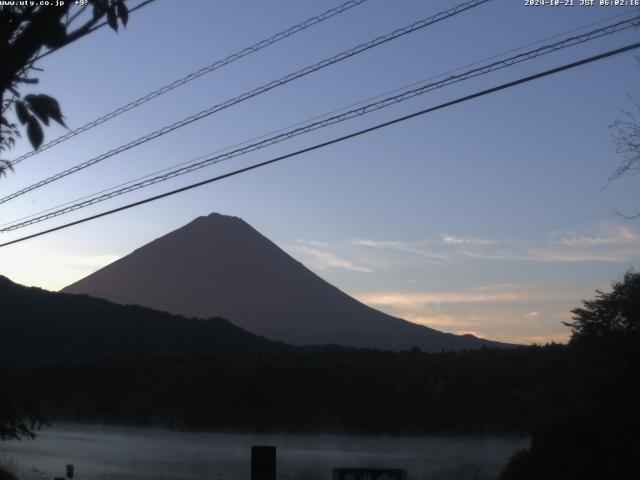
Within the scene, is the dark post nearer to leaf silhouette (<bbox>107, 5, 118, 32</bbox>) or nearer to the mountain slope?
leaf silhouette (<bbox>107, 5, 118, 32</bbox>)

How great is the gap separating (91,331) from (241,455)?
30.3 m

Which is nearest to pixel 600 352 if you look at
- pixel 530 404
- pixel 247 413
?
pixel 530 404

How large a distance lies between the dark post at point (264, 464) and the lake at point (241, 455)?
572 inches

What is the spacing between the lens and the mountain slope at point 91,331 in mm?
54625

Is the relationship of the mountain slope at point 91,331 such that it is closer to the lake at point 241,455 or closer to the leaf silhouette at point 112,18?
the lake at point 241,455

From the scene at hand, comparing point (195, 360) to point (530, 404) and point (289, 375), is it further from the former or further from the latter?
point (530, 404)

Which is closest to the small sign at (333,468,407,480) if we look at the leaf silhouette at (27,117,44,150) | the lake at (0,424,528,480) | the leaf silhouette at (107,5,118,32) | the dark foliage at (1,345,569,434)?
the leaf silhouette at (27,117,44,150)

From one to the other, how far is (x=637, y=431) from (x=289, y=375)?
27.8 metres

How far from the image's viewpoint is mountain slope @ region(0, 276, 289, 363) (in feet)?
179

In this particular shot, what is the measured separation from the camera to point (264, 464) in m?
10.2

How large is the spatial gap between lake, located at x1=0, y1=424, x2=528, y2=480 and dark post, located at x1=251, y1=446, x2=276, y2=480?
1452 centimetres

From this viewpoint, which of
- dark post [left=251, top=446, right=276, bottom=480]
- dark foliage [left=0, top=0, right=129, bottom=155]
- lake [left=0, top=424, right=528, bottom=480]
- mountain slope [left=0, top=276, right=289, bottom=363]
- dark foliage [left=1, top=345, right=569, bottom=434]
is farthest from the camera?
mountain slope [left=0, top=276, right=289, bottom=363]

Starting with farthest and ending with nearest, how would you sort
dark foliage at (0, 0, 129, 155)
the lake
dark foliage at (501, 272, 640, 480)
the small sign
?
the lake < dark foliage at (501, 272, 640, 480) < the small sign < dark foliage at (0, 0, 129, 155)

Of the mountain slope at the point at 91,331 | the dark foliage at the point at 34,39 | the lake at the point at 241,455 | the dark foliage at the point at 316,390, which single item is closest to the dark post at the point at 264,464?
the dark foliage at the point at 34,39
